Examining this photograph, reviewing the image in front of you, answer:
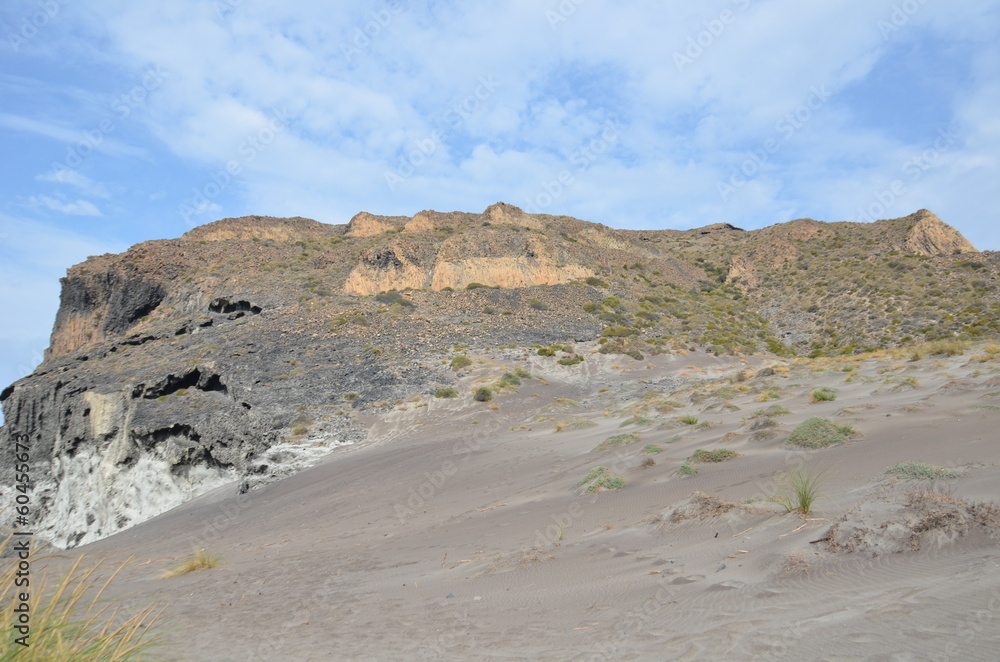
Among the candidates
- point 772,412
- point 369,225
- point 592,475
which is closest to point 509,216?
point 369,225

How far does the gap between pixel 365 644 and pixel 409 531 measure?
245 inches

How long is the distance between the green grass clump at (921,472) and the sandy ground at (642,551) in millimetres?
138

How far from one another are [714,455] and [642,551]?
4.66 meters

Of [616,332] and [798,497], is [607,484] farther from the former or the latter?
[616,332]

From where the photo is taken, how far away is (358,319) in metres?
38.9

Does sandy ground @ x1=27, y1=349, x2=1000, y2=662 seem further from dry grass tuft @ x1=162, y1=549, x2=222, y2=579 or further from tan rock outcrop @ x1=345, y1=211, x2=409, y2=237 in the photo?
tan rock outcrop @ x1=345, y1=211, x2=409, y2=237

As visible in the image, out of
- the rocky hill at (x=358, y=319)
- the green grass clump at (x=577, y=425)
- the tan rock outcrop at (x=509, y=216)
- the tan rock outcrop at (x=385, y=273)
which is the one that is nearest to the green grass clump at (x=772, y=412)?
the green grass clump at (x=577, y=425)

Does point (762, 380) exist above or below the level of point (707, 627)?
above

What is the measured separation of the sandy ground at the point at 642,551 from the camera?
4598 mm

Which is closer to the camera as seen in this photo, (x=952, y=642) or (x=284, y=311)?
(x=952, y=642)

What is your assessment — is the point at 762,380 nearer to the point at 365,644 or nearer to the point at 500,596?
the point at 500,596

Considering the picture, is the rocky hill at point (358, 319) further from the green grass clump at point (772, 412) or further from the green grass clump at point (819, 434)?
the green grass clump at point (819, 434)

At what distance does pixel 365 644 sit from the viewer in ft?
21.0

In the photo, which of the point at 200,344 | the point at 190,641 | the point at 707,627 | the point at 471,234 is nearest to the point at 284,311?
the point at 200,344
